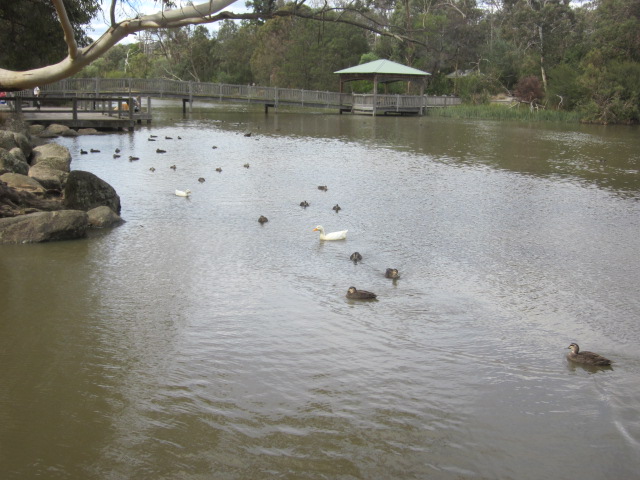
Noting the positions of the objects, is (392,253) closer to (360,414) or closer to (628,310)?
(628,310)

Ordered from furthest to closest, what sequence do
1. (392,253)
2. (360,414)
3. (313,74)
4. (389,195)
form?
(313,74) → (389,195) → (392,253) → (360,414)

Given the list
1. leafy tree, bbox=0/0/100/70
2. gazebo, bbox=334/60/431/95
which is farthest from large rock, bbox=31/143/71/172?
gazebo, bbox=334/60/431/95

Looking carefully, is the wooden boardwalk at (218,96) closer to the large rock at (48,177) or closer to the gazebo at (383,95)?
the gazebo at (383,95)

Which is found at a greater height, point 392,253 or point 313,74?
point 313,74

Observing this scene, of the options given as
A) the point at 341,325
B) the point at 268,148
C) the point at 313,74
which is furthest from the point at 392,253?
the point at 313,74

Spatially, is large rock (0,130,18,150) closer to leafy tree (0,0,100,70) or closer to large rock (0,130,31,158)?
large rock (0,130,31,158)

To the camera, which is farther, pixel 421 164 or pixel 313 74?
pixel 313 74

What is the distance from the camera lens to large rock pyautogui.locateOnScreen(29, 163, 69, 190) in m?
14.1

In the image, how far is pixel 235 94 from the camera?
46.3 metres

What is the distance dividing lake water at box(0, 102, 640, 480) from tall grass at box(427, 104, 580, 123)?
1223 inches

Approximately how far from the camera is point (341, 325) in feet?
25.7

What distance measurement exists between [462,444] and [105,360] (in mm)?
3596

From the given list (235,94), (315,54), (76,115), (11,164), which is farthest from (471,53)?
(11,164)

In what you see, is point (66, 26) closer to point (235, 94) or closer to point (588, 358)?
point (588, 358)
